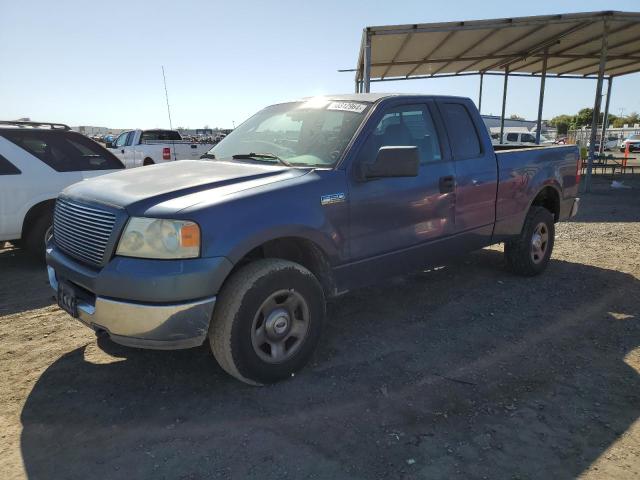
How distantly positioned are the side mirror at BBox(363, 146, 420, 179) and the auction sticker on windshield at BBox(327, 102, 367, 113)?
22.7 inches

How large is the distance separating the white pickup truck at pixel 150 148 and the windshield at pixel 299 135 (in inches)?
438

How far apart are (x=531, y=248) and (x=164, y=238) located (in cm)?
419

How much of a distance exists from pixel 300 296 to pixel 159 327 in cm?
91

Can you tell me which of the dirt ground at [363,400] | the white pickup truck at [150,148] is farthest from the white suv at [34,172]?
the white pickup truck at [150,148]

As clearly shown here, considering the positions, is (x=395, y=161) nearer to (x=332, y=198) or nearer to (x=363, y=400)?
(x=332, y=198)

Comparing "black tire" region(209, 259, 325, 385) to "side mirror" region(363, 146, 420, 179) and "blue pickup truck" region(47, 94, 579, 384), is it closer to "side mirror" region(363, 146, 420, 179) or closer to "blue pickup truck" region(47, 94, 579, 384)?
"blue pickup truck" region(47, 94, 579, 384)

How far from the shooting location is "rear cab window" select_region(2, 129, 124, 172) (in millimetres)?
5707

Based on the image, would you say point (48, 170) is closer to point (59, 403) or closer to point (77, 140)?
point (77, 140)

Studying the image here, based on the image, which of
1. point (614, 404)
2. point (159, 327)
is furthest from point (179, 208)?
point (614, 404)

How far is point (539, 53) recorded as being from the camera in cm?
1522

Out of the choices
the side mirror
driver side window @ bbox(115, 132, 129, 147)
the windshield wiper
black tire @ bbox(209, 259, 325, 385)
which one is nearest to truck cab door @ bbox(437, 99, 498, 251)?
the side mirror

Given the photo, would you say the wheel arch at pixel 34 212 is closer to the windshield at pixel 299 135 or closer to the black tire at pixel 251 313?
the windshield at pixel 299 135

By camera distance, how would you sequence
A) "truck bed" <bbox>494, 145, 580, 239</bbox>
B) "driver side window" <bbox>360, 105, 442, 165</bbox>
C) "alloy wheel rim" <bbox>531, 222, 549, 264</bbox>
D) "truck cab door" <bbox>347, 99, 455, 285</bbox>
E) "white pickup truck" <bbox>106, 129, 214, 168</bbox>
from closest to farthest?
"truck cab door" <bbox>347, 99, 455, 285</bbox> < "driver side window" <bbox>360, 105, 442, 165</bbox> < "truck bed" <bbox>494, 145, 580, 239</bbox> < "alloy wheel rim" <bbox>531, 222, 549, 264</bbox> < "white pickup truck" <bbox>106, 129, 214, 168</bbox>

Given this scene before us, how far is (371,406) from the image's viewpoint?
9.52 feet
